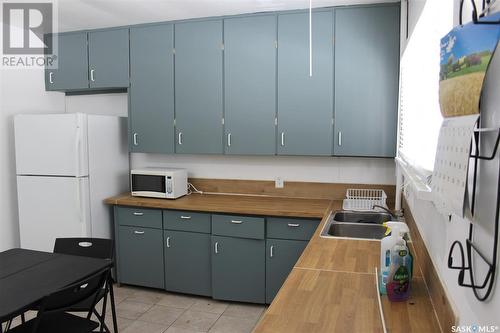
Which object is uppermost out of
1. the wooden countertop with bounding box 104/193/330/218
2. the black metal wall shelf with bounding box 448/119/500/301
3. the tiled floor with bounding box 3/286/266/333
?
the black metal wall shelf with bounding box 448/119/500/301

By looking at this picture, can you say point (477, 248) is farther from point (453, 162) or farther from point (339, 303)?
point (339, 303)

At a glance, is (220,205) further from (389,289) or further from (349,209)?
(389,289)

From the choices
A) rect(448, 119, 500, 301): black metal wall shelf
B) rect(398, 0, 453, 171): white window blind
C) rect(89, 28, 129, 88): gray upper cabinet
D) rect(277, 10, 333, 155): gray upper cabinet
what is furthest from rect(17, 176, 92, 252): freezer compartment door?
rect(448, 119, 500, 301): black metal wall shelf

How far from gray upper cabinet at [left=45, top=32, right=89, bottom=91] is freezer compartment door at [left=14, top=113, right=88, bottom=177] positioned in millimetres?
582

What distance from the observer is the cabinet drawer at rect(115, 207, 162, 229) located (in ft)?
11.7

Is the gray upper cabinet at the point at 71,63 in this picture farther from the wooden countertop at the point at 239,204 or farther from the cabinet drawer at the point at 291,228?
the cabinet drawer at the point at 291,228

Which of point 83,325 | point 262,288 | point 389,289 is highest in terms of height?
point 389,289

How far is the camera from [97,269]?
2162 millimetres

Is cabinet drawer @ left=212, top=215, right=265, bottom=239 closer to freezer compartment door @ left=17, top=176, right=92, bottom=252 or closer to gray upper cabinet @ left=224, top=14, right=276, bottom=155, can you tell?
gray upper cabinet @ left=224, top=14, right=276, bottom=155

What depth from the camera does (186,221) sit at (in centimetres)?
346

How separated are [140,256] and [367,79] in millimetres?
2551

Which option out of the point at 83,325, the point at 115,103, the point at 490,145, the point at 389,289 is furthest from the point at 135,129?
the point at 490,145

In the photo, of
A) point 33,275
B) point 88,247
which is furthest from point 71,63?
point 33,275

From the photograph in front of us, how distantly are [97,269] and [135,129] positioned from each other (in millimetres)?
1971
